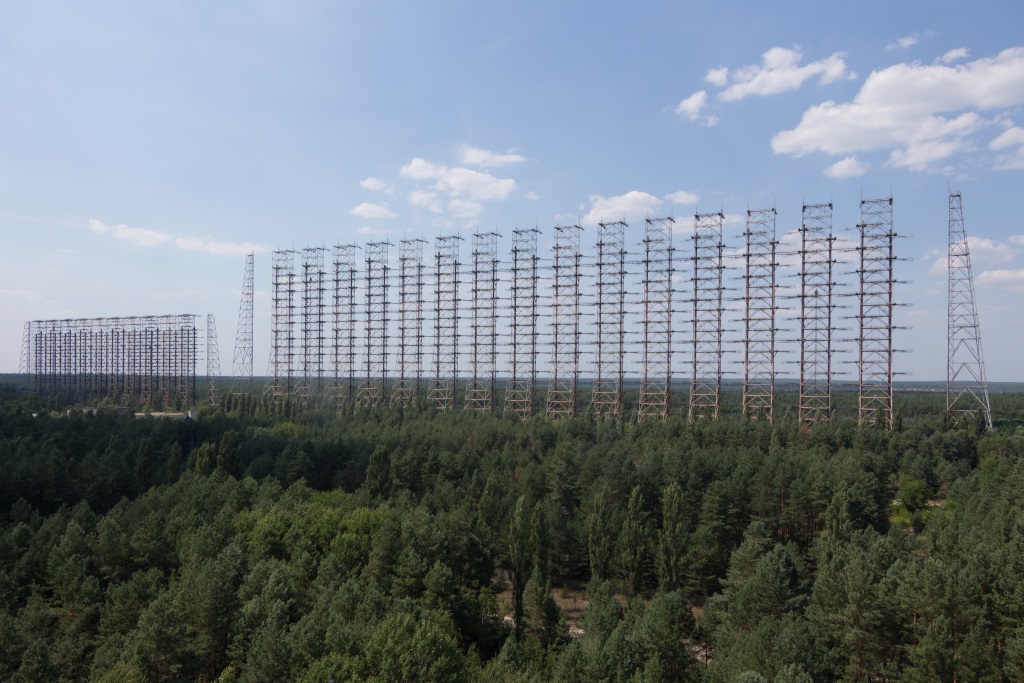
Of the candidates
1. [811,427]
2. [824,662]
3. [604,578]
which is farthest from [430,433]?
[824,662]

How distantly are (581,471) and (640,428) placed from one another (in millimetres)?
11822

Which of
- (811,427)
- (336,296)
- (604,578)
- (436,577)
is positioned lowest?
(604,578)

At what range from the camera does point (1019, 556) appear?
83.2 feet

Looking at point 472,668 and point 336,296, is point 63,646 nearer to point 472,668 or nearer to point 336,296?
point 472,668

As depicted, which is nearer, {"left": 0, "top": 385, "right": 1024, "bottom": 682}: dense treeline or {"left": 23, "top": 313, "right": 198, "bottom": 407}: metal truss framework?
{"left": 0, "top": 385, "right": 1024, "bottom": 682}: dense treeline

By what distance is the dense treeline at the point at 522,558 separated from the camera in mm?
22547

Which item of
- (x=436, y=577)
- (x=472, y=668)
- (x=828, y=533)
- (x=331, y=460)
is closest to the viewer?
(x=472, y=668)

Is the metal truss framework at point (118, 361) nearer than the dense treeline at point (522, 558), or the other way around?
the dense treeline at point (522, 558)

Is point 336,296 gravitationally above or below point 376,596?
above

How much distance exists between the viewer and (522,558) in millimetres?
35312

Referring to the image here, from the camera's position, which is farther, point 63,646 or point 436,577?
point 436,577

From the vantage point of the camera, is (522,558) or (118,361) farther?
(118,361)

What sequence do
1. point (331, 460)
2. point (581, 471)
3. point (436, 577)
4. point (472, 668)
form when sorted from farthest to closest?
point (331, 460)
point (581, 471)
point (436, 577)
point (472, 668)

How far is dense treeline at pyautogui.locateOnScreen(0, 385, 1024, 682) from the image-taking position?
74.0ft
